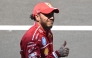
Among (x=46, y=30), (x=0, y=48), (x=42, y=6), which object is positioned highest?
(x=42, y=6)

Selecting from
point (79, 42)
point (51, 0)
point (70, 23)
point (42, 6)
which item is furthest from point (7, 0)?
point (42, 6)

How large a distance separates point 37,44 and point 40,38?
0.31 feet

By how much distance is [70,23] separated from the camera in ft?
30.4

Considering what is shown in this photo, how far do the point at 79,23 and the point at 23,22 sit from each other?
144 cm

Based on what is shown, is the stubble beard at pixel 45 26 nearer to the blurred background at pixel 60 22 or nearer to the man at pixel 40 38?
the man at pixel 40 38

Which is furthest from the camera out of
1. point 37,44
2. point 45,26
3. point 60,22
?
point 60,22

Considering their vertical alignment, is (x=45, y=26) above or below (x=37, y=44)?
above

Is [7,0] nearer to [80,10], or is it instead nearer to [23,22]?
[23,22]

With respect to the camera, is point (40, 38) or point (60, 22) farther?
point (60, 22)

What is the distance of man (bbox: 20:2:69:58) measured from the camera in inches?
173

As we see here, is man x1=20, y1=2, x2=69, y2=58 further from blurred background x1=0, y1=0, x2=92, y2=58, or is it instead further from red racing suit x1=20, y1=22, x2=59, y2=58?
blurred background x1=0, y1=0, x2=92, y2=58

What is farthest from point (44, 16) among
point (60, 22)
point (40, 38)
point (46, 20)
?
point (60, 22)

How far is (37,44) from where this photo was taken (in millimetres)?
4410

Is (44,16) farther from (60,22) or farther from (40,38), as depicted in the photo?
(60,22)
